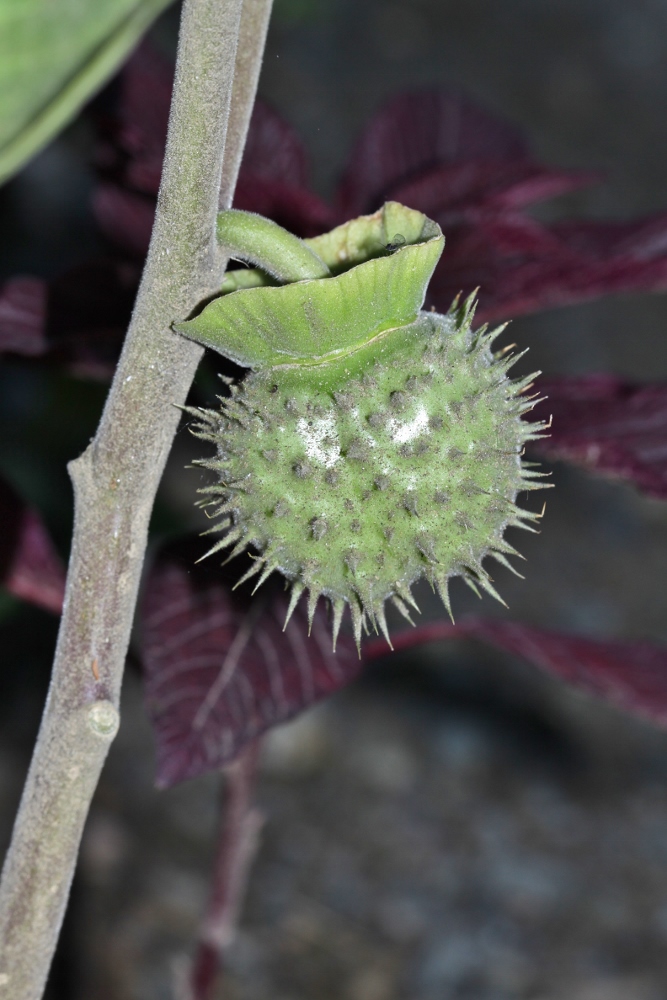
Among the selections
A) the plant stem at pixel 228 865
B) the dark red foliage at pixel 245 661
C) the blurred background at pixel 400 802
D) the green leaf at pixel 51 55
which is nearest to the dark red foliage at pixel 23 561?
the dark red foliage at pixel 245 661

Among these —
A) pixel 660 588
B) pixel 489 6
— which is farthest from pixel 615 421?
pixel 489 6

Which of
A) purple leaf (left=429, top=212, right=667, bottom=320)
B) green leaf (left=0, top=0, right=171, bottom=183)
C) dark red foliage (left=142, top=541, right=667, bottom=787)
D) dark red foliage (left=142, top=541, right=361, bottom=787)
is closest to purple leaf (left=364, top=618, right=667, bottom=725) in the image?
dark red foliage (left=142, top=541, right=667, bottom=787)

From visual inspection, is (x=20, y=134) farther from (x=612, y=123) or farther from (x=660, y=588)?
(x=612, y=123)

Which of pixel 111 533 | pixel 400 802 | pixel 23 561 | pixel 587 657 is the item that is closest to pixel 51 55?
pixel 111 533

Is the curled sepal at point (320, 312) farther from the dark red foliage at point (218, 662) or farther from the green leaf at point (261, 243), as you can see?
the dark red foliage at point (218, 662)

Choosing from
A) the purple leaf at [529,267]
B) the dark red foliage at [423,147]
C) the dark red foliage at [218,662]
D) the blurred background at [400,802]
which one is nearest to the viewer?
the dark red foliage at [218,662]

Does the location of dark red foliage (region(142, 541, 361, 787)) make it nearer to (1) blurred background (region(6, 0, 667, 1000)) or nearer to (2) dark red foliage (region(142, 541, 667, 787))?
(2) dark red foliage (region(142, 541, 667, 787))
